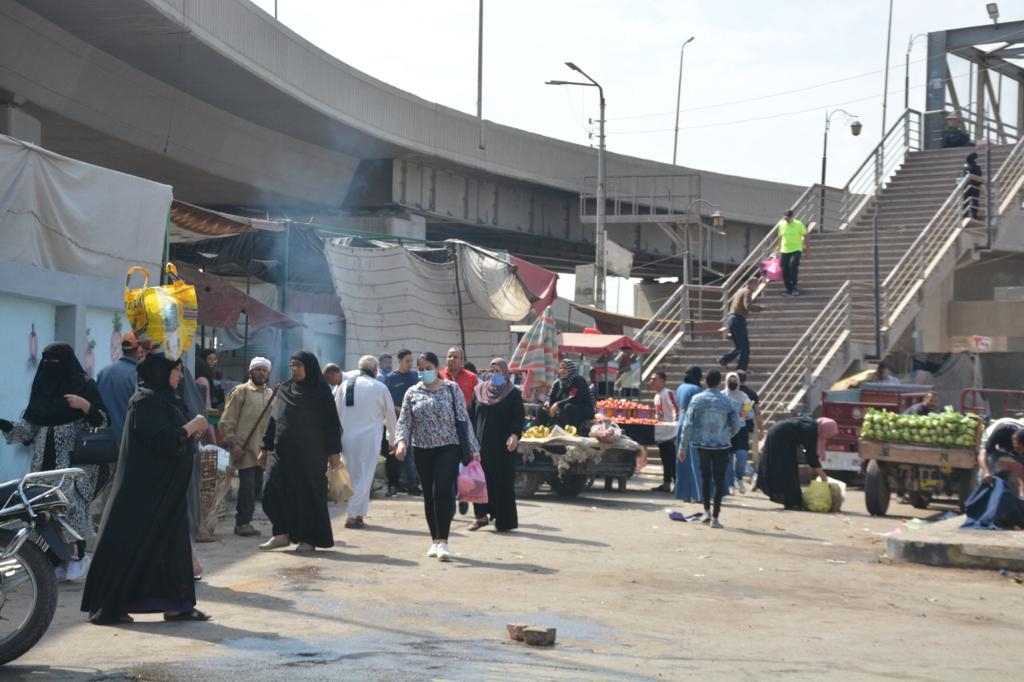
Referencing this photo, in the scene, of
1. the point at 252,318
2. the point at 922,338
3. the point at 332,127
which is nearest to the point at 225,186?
the point at 332,127

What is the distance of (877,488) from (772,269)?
46.8 ft

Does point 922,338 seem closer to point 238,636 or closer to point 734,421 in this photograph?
point 734,421

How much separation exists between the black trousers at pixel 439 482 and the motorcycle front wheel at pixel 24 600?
4968 mm

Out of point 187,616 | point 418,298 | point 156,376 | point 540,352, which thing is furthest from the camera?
point 418,298

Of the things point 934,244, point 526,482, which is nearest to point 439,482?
point 526,482

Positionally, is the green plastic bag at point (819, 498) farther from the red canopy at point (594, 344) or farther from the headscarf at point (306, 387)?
the red canopy at point (594, 344)

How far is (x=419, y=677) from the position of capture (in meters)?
6.89

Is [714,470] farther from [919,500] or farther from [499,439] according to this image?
[919,500]

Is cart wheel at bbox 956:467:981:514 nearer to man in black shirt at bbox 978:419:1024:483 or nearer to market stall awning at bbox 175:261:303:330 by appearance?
man in black shirt at bbox 978:419:1024:483

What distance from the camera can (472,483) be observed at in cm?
1378

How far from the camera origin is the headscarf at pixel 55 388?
9.83 m

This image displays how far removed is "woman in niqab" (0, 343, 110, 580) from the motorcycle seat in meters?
1.98

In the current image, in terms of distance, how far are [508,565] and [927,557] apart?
3.68 meters

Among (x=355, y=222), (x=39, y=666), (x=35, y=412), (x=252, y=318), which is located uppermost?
(x=355, y=222)
